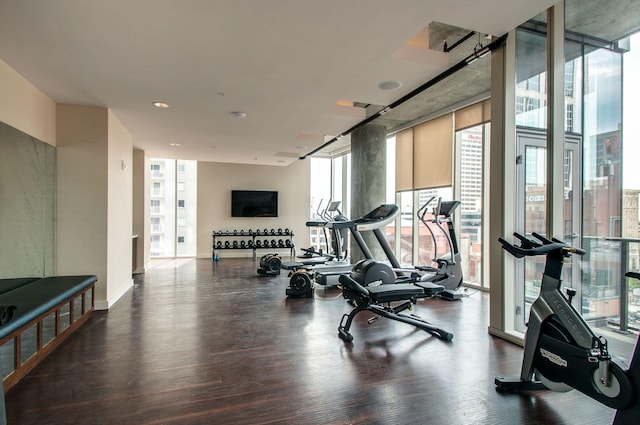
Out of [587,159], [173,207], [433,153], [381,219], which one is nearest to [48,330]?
[381,219]

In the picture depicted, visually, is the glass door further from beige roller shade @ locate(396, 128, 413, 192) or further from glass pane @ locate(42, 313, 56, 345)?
glass pane @ locate(42, 313, 56, 345)

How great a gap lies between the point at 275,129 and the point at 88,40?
3.34 metres

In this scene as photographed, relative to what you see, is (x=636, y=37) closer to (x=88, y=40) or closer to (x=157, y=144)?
(x=88, y=40)

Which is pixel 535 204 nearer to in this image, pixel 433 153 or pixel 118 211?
pixel 433 153

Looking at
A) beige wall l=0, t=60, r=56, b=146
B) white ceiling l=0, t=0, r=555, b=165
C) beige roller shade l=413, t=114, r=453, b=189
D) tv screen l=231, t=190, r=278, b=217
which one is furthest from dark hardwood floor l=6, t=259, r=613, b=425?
tv screen l=231, t=190, r=278, b=217

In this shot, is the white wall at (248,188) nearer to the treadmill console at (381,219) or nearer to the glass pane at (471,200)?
the glass pane at (471,200)

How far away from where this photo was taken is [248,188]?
1013 centimetres

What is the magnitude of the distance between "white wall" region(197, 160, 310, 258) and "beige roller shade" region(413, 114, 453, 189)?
15.6ft

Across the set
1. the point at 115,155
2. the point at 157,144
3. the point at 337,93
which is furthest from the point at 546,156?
the point at 157,144

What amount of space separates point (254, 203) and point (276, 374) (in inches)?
309

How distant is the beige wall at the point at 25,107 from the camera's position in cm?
320

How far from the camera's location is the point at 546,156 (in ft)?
10.0

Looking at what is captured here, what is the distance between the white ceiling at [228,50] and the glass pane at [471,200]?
6.86 ft

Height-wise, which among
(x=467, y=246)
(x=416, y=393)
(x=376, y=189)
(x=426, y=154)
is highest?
(x=426, y=154)
